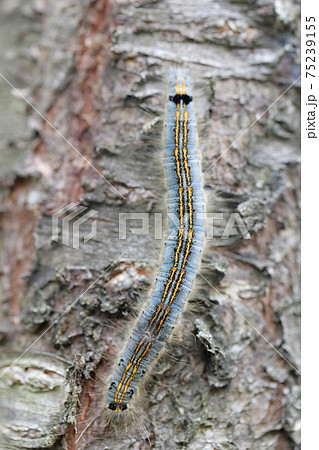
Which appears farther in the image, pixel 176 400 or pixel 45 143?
pixel 45 143

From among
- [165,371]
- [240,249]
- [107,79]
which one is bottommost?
[165,371]

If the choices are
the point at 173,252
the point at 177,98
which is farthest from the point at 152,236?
the point at 177,98

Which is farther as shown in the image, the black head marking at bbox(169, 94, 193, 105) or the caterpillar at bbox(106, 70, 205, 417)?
the black head marking at bbox(169, 94, 193, 105)

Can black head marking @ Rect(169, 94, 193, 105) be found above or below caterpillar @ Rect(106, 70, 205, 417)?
above

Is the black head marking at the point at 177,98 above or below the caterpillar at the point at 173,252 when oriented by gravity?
above

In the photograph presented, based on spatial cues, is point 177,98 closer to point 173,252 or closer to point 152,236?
point 152,236

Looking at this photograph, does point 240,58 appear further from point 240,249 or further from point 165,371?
point 165,371

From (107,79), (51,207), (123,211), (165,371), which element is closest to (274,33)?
(107,79)
